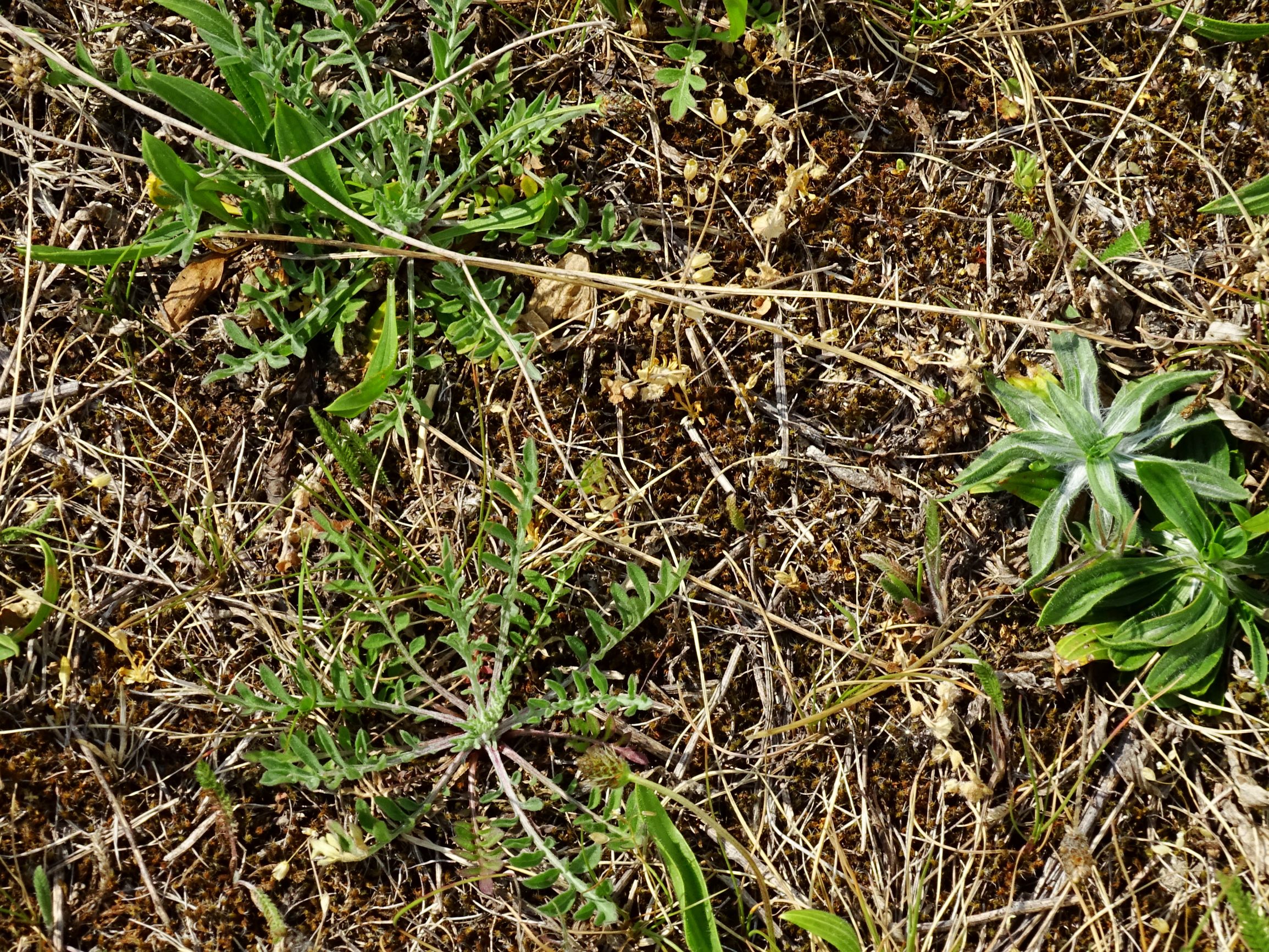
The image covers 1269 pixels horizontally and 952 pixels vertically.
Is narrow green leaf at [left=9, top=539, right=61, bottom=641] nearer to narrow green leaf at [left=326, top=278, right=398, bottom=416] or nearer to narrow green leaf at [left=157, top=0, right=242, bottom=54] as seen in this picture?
narrow green leaf at [left=326, top=278, right=398, bottom=416]

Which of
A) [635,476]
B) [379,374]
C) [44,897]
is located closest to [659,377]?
[635,476]

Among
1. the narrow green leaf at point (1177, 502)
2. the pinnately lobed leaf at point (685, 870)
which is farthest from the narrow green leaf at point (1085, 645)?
the pinnately lobed leaf at point (685, 870)

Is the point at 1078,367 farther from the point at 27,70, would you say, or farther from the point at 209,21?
the point at 27,70

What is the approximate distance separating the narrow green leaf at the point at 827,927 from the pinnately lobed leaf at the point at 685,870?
0.20 m

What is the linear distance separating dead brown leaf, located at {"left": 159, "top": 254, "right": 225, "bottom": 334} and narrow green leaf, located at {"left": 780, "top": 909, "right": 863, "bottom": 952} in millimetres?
2248

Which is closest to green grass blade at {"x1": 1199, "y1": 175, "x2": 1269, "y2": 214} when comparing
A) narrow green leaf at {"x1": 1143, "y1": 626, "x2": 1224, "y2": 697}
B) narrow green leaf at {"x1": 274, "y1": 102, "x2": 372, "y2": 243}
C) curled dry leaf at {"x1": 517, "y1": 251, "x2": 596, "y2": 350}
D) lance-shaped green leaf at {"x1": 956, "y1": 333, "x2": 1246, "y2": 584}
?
lance-shaped green leaf at {"x1": 956, "y1": 333, "x2": 1246, "y2": 584}

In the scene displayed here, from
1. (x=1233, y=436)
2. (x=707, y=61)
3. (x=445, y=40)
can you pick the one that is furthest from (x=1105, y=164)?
(x=445, y=40)

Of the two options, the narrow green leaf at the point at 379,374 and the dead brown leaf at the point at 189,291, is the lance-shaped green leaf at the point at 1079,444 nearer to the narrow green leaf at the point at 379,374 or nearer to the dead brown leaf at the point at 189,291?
the narrow green leaf at the point at 379,374

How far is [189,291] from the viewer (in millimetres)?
2682

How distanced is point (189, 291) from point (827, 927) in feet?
7.77

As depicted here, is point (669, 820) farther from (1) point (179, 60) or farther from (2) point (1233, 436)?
(1) point (179, 60)

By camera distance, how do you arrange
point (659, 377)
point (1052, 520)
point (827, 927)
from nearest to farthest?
point (827, 927)
point (1052, 520)
point (659, 377)

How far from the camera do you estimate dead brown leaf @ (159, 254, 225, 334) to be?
268cm

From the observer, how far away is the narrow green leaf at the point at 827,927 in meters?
2.39
